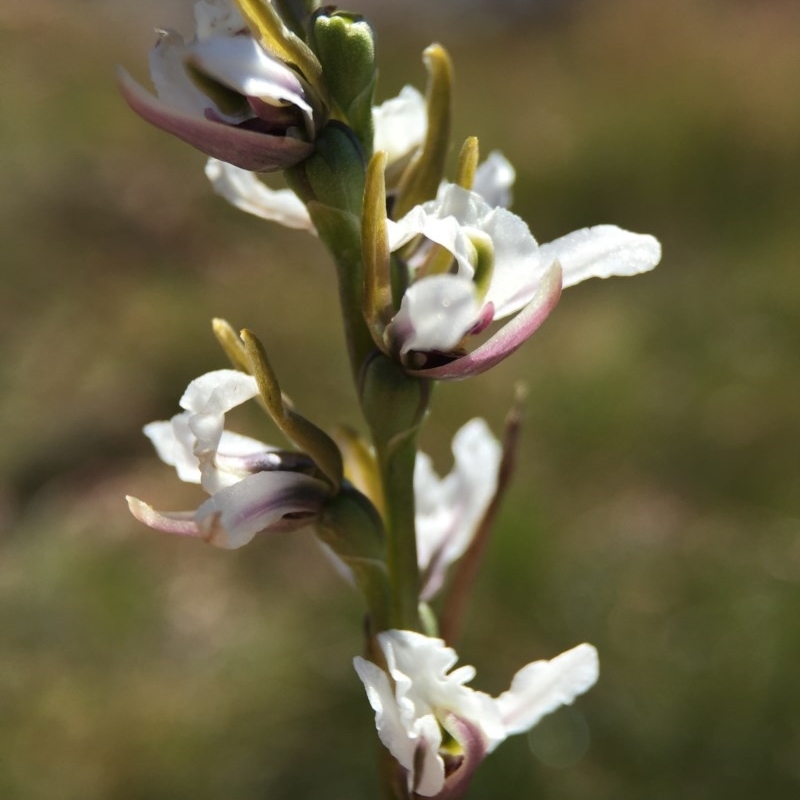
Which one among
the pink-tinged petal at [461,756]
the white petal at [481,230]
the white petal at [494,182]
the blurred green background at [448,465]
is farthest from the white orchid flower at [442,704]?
the blurred green background at [448,465]

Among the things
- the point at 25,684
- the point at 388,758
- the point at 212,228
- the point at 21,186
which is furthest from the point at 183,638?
the point at 21,186

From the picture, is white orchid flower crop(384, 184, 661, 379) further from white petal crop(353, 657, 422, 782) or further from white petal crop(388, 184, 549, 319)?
white petal crop(353, 657, 422, 782)

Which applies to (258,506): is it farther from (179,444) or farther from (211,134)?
(211,134)

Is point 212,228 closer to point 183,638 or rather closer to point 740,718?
point 183,638

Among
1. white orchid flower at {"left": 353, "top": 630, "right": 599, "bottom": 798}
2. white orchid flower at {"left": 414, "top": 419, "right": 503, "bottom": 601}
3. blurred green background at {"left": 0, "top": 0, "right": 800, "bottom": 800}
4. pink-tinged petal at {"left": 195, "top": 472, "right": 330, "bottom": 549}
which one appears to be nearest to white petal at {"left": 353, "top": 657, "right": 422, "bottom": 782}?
white orchid flower at {"left": 353, "top": 630, "right": 599, "bottom": 798}

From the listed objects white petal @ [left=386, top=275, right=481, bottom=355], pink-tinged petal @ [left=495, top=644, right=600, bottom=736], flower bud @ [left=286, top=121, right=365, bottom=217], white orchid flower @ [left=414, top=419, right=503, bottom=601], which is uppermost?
flower bud @ [left=286, top=121, right=365, bottom=217]

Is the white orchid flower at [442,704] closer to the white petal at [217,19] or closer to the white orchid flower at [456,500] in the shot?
the white orchid flower at [456,500]
